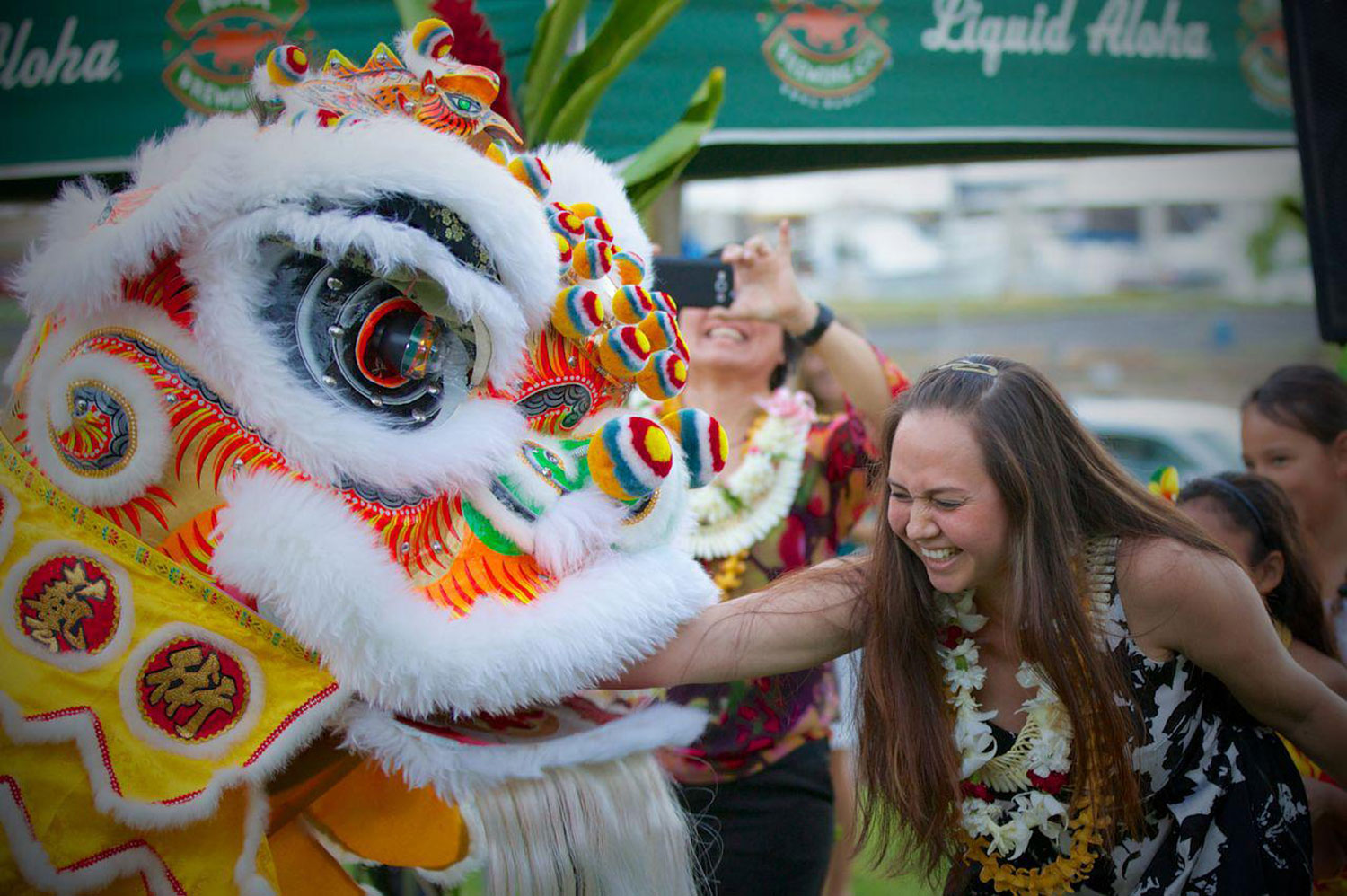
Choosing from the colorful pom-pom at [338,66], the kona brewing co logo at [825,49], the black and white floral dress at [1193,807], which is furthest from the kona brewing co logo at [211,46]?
the black and white floral dress at [1193,807]

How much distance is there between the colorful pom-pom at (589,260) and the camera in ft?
5.30

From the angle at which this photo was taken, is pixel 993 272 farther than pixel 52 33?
Yes

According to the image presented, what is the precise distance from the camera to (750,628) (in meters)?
1.70

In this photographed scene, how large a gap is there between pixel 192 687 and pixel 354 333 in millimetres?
480

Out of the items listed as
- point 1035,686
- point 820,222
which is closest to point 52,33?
point 1035,686

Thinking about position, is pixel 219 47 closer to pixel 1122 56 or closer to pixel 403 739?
pixel 403 739

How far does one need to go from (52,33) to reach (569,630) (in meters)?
2.57

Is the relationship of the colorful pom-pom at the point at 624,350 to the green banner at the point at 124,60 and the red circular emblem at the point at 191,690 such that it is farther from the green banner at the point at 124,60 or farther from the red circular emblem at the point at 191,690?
the green banner at the point at 124,60

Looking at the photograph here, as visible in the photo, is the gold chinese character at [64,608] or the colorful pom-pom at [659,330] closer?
the gold chinese character at [64,608]

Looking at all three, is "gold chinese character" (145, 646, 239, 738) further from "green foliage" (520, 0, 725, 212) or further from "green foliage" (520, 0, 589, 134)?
"green foliage" (520, 0, 589, 134)

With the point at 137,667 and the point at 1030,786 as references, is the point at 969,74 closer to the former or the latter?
the point at 1030,786

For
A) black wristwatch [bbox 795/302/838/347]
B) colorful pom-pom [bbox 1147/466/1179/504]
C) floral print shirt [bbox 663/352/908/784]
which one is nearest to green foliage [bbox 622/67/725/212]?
black wristwatch [bbox 795/302/838/347]

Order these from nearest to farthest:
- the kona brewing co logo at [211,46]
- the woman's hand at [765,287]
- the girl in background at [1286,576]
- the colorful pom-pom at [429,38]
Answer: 1. the colorful pom-pom at [429,38]
2. the girl in background at [1286,576]
3. the woman's hand at [765,287]
4. the kona brewing co logo at [211,46]

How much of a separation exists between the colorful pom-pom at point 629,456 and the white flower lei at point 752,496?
1039mm
